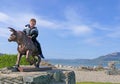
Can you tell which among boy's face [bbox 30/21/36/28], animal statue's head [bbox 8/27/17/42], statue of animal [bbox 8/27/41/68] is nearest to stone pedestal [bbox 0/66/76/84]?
statue of animal [bbox 8/27/41/68]

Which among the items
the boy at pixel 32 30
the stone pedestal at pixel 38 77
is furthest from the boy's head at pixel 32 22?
the stone pedestal at pixel 38 77

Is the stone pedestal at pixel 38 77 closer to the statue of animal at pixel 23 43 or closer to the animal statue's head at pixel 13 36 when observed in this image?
the statue of animal at pixel 23 43

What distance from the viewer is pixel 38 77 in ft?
38.2

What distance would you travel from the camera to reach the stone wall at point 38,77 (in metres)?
11.5

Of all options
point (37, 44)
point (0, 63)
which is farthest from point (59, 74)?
point (0, 63)

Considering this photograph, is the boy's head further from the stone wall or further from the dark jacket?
the stone wall

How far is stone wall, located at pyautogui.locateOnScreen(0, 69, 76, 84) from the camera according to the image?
11.5 m

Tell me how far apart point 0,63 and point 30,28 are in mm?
9414

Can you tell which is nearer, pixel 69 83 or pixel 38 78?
pixel 38 78

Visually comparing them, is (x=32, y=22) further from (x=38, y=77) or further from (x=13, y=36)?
(x=38, y=77)

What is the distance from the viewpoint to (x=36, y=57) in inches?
516

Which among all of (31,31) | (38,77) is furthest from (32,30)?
(38,77)

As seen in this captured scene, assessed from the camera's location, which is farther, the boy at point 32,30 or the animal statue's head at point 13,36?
the boy at point 32,30

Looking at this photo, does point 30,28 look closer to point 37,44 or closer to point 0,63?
point 37,44
